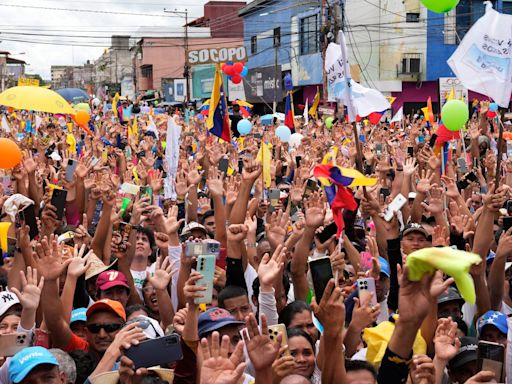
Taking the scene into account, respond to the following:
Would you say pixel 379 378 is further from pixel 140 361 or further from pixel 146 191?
pixel 146 191

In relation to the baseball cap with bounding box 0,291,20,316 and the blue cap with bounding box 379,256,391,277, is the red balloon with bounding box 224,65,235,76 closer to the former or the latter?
the blue cap with bounding box 379,256,391,277

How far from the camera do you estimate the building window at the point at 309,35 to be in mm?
37250

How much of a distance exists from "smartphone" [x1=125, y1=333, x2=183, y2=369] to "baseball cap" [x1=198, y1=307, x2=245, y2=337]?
551 mm

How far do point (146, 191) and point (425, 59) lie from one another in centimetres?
2961

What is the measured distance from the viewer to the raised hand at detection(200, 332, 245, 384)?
120 inches

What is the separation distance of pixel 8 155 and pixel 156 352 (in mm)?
4648

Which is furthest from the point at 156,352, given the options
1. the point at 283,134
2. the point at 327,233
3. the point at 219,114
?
the point at 283,134

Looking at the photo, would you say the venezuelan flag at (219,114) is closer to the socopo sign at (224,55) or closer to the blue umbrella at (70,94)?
the socopo sign at (224,55)

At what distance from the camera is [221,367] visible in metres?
3.13

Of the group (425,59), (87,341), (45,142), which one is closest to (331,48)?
(87,341)

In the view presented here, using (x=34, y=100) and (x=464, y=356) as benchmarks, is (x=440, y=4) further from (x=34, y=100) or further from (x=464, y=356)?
(x=34, y=100)

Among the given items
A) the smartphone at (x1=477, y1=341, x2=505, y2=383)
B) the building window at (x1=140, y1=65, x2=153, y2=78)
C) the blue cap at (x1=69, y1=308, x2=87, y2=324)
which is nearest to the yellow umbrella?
the blue cap at (x1=69, y1=308, x2=87, y2=324)

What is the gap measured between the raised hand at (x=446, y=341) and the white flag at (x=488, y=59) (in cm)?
340

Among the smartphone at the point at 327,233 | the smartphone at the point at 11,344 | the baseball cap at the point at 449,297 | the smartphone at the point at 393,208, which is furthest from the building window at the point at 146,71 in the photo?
the smartphone at the point at 11,344
